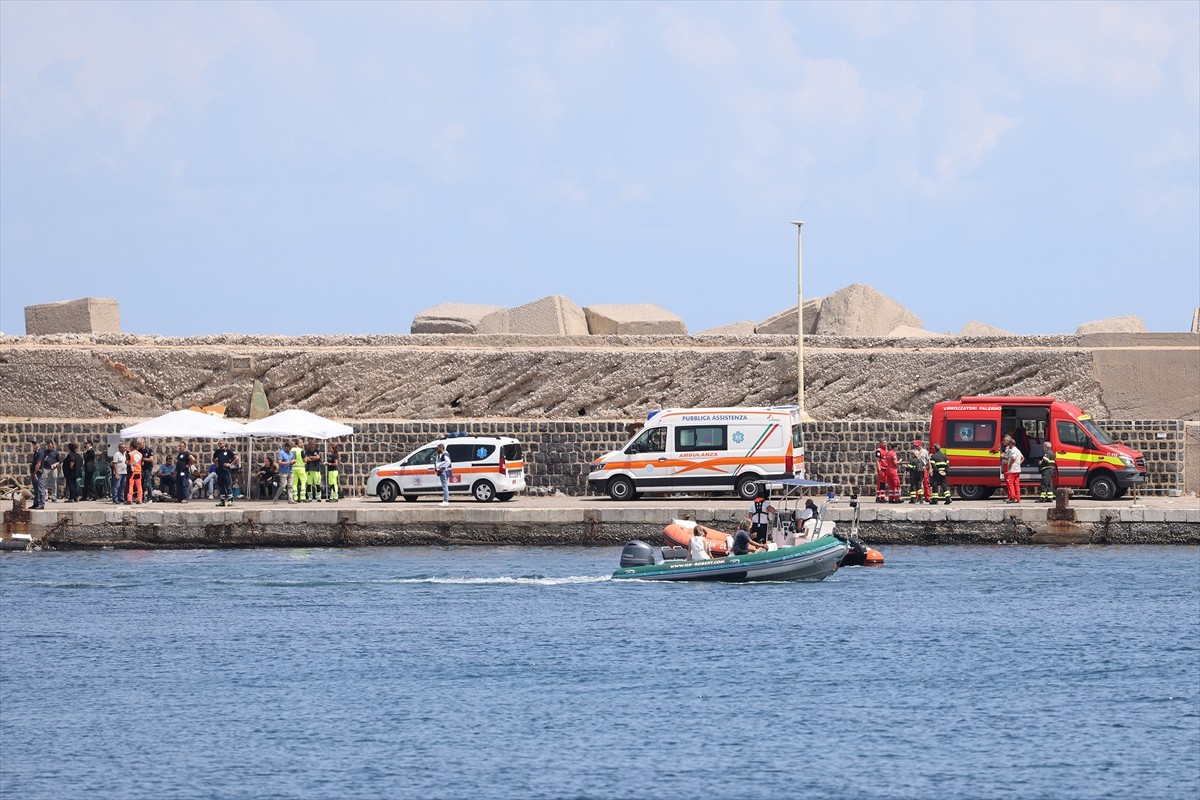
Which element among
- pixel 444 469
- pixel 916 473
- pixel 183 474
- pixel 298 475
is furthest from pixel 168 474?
pixel 916 473

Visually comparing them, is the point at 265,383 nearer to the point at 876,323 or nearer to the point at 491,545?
the point at 491,545

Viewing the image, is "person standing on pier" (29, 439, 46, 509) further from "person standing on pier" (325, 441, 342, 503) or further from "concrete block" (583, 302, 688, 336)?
"concrete block" (583, 302, 688, 336)

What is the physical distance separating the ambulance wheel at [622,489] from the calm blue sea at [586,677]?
1908 mm

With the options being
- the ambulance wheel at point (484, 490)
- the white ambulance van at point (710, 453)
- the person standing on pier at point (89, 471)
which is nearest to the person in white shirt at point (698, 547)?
the white ambulance van at point (710, 453)

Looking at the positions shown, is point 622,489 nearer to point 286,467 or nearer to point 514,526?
point 514,526

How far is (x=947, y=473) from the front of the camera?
32125 mm

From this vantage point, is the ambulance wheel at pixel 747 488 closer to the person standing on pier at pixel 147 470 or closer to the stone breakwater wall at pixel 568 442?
the stone breakwater wall at pixel 568 442

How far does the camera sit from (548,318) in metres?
41.0

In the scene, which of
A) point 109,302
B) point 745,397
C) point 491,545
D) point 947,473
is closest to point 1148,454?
point 947,473

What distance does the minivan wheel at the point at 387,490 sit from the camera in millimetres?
33312

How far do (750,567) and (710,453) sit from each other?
5227mm

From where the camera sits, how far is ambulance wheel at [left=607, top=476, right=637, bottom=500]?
32.6 metres

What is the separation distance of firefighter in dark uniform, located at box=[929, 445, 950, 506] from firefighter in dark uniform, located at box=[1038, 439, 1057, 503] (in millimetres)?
1598

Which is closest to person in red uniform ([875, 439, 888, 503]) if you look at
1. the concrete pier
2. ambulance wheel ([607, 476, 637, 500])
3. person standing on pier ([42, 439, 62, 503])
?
the concrete pier
